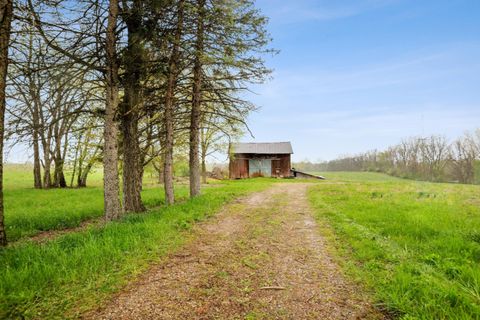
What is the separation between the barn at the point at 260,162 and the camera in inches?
1578

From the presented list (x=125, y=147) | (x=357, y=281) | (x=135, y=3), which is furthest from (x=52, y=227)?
(x=357, y=281)

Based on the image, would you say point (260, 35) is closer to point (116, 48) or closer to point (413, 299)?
point (116, 48)

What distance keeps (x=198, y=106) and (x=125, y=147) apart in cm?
424

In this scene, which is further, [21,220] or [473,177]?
[473,177]

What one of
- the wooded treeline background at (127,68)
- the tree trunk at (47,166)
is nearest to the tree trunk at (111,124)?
the wooded treeline background at (127,68)

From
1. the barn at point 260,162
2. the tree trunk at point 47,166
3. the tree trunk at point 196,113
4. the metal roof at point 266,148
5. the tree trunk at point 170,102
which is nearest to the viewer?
the tree trunk at point 170,102

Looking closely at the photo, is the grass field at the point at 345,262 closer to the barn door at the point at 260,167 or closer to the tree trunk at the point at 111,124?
the tree trunk at the point at 111,124

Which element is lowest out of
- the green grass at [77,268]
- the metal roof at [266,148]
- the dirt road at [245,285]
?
the dirt road at [245,285]

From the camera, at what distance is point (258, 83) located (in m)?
12.0

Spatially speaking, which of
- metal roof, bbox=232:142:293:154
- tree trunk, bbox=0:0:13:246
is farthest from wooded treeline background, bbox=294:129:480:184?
tree trunk, bbox=0:0:13:246

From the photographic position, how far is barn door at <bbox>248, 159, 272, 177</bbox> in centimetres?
4056

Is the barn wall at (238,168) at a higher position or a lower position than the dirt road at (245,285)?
higher

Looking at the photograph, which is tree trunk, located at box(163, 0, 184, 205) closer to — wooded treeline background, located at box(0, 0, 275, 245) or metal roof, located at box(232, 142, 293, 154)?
wooded treeline background, located at box(0, 0, 275, 245)

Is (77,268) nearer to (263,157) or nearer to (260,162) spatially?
(260,162)
